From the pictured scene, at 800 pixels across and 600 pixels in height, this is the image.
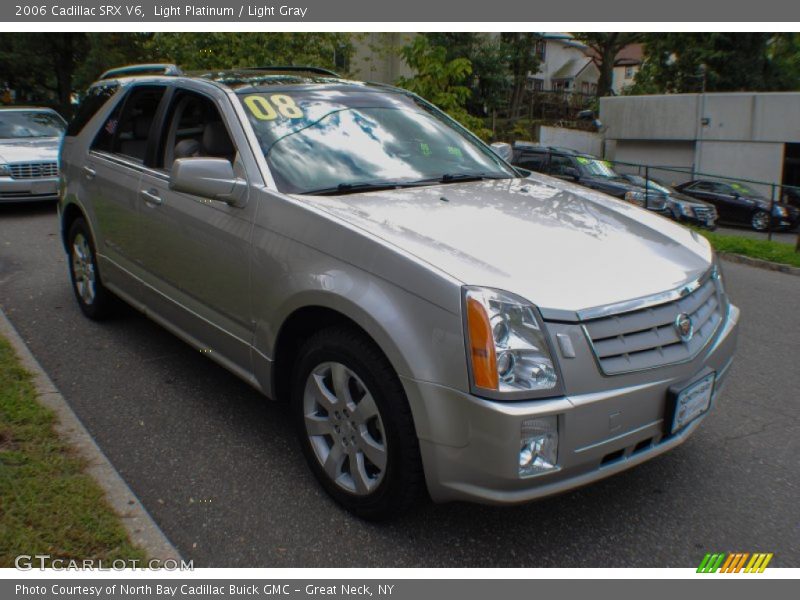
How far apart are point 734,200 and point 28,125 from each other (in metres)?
17.5

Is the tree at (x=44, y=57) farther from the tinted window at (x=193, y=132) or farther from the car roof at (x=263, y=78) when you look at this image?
the tinted window at (x=193, y=132)

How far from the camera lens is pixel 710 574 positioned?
2.79m

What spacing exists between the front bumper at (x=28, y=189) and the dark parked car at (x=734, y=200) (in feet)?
53.6

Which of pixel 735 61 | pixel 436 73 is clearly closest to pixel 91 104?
pixel 436 73

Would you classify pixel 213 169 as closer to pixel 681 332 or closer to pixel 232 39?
pixel 681 332

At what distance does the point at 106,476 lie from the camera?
3.23 meters

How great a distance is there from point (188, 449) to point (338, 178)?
1.55m

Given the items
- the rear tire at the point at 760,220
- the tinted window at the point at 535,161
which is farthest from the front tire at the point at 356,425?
the rear tire at the point at 760,220

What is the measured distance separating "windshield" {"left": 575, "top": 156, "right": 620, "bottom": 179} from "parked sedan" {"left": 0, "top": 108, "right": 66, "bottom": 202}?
38.1 ft

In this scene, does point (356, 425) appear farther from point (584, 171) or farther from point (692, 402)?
point (584, 171)

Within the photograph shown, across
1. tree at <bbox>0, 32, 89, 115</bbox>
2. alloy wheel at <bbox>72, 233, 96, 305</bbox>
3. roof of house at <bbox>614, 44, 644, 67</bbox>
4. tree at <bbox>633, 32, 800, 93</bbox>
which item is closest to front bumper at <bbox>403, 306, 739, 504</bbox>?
alloy wheel at <bbox>72, 233, 96, 305</bbox>

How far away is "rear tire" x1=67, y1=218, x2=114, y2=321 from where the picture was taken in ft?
17.7

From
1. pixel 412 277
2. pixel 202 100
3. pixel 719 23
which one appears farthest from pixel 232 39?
pixel 412 277

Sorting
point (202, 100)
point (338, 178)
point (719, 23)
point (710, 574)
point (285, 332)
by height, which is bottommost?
point (710, 574)
